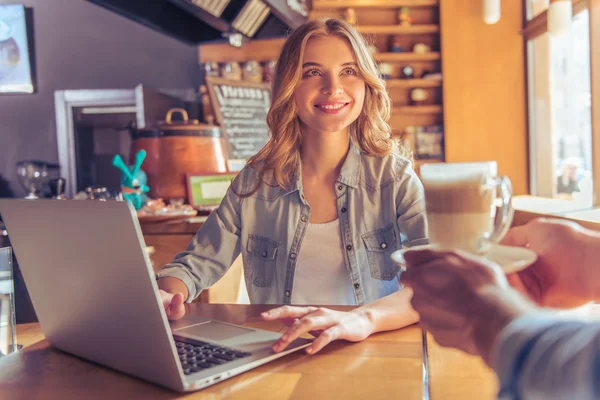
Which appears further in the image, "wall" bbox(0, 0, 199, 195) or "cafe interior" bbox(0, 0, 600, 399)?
"wall" bbox(0, 0, 199, 195)

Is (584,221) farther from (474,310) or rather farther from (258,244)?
A: (474,310)

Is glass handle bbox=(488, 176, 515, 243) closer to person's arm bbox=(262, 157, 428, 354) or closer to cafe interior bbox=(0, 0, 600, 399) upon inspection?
person's arm bbox=(262, 157, 428, 354)

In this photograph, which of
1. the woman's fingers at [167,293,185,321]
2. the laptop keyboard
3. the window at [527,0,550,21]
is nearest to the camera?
the laptop keyboard

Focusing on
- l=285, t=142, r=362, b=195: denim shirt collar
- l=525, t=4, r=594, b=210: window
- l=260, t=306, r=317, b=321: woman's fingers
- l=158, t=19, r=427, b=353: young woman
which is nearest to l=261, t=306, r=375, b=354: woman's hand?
l=260, t=306, r=317, b=321: woman's fingers

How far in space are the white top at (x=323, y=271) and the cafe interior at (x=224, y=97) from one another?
78 cm

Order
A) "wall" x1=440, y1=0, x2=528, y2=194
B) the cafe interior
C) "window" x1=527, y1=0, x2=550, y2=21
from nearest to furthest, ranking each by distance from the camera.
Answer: the cafe interior
"window" x1=527, y1=0, x2=550, y2=21
"wall" x1=440, y1=0, x2=528, y2=194

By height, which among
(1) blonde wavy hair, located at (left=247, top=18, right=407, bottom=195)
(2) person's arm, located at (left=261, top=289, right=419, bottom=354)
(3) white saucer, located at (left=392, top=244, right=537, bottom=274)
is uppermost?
(1) blonde wavy hair, located at (left=247, top=18, right=407, bottom=195)

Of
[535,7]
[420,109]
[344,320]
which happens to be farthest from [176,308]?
[535,7]

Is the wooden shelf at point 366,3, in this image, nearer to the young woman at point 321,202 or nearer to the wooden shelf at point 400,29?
the wooden shelf at point 400,29

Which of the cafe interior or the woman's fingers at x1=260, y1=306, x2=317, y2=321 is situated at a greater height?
the cafe interior

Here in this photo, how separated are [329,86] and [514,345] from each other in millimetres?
1201

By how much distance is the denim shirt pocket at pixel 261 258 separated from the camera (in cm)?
163

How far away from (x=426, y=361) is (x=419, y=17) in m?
4.70

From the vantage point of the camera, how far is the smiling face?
158cm
